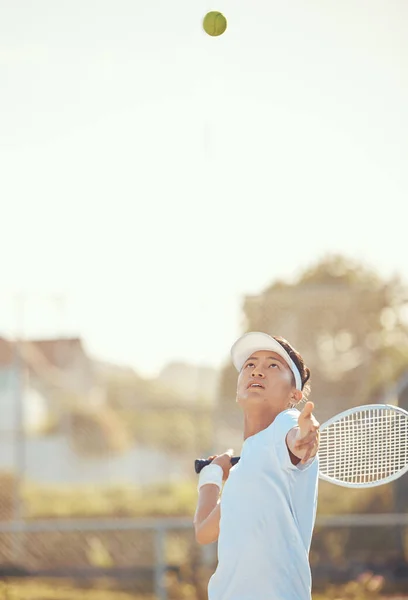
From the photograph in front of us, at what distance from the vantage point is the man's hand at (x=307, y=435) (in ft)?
7.31

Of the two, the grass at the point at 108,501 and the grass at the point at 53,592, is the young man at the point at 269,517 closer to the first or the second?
the grass at the point at 53,592

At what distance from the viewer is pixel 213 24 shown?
4.84 metres

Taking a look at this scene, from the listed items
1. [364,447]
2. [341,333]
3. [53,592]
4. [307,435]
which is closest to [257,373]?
[307,435]

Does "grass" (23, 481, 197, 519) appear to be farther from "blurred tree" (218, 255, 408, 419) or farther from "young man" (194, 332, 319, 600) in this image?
"young man" (194, 332, 319, 600)

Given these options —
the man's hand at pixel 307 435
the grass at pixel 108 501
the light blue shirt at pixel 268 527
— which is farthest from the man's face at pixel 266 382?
the grass at pixel 108 501

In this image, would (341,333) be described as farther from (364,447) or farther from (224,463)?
(224,463)

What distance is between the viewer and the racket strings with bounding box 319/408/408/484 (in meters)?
3.04

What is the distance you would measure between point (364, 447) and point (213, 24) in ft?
8.10

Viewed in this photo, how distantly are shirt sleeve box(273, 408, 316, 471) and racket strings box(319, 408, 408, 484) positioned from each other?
59cm

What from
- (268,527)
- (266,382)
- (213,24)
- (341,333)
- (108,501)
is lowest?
(268,527)

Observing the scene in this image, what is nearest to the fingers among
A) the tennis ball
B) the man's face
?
the man's face

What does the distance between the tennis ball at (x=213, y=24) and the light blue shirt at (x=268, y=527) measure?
278 centimetres

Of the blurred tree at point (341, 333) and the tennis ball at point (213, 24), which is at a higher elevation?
the blurred tree at point (341, 333)

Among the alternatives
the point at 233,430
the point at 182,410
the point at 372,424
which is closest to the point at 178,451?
the point at 182,410
